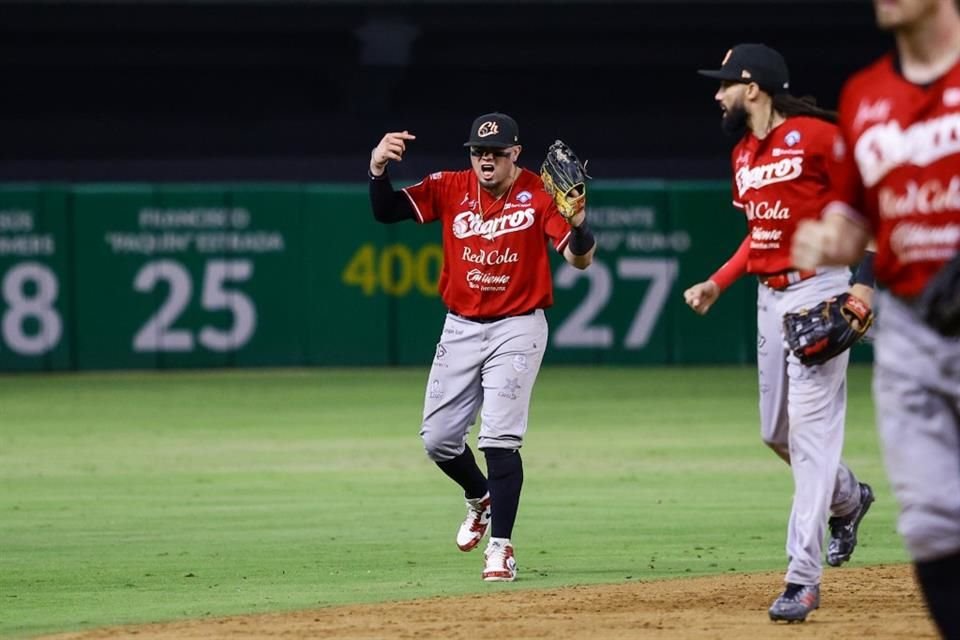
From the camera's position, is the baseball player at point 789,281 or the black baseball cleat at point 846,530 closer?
the baseball player at point 789,281

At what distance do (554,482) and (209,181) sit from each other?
462 inches

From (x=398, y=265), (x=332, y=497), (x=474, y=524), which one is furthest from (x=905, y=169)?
(x=398, y=265)

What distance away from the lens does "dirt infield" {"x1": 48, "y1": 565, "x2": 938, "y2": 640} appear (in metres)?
6.49

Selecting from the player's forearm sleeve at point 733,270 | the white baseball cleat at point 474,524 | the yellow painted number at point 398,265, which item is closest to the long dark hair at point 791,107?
the player's forearm sleeve at point 733,270

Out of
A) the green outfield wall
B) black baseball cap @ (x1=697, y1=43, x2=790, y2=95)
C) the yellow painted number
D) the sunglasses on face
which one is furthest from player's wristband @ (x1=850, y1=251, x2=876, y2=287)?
the yellow painted number

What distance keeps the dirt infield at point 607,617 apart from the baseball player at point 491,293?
0.74 metres

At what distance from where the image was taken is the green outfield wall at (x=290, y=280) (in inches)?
810

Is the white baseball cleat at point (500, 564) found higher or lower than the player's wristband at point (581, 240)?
lower

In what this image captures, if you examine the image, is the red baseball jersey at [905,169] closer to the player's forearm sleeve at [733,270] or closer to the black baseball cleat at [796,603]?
the black baseball cleat at [796,603]

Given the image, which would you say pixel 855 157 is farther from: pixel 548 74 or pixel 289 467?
pixel 548 74

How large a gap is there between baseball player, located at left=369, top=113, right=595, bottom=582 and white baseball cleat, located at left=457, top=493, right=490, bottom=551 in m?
0.14

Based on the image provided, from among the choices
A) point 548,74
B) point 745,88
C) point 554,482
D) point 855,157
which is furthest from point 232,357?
point 855,157

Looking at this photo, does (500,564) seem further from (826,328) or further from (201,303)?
(201,303)

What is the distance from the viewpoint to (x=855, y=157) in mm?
4691
